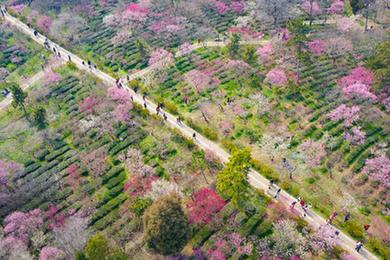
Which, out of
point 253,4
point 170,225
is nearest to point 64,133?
point 170,225

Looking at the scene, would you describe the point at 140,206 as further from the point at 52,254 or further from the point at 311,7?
the point at 311,7

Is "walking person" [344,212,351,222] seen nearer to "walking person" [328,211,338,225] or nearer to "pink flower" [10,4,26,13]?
"walking person" [328,211,338,225]

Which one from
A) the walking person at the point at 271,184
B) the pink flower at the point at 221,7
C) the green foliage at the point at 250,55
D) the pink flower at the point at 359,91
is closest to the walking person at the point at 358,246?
the walking person at the point at 271,184

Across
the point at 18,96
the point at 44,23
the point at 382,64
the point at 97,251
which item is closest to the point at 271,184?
the point at 97,251

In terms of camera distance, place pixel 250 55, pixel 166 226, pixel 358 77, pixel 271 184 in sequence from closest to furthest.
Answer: pixel 166 226
pixel 271 184
pixel 358 77
pixel 250 55

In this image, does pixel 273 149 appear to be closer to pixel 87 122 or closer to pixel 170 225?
pixel 170 225

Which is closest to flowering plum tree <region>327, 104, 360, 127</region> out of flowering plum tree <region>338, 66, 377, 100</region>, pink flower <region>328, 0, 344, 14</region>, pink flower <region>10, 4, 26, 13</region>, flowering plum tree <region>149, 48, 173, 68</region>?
flowering plum tree <region>338, 66, 377, 100</region>

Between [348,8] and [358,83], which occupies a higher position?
[348,8]
